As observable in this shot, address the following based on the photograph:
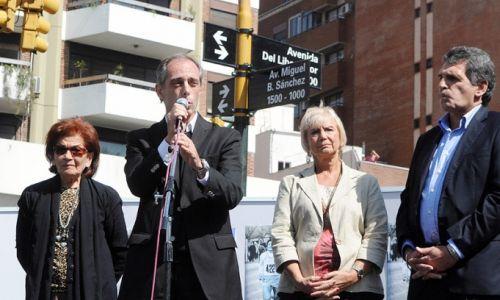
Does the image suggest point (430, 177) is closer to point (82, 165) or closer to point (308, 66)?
point (82, 165)

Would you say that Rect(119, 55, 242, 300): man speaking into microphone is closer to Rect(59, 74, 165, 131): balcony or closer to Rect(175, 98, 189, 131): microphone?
Rect(175, 98, 189, 131): microphone

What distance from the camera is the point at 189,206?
6.16m

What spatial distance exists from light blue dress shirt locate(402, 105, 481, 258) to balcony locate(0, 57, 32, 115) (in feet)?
74.8

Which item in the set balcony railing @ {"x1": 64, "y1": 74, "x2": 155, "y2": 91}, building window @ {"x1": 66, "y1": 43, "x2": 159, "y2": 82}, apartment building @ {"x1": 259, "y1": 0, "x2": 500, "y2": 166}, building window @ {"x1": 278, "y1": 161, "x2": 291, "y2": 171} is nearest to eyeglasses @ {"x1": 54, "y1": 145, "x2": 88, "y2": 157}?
balcony railing @ {"x1": 64, "y1": 74, "x2": 155, "y2": 91}

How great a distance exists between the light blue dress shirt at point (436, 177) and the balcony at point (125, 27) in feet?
80.0

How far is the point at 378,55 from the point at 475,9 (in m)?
6.42

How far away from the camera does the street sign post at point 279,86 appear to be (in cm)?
1313

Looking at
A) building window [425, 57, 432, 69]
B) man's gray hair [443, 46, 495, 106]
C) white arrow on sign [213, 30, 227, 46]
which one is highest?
building window [425, 57, 432, 69]

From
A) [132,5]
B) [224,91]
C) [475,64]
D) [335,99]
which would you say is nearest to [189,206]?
[475,64]

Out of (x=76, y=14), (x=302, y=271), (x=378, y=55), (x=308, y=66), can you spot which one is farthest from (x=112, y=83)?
(x=302, y=271)

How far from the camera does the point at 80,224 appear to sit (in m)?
7.25

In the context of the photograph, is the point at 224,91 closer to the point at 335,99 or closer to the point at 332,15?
the point at 335,99

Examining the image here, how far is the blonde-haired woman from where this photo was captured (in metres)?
6.67

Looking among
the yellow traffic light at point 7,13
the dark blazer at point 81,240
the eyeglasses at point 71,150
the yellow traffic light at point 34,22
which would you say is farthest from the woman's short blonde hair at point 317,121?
the yellow traffic light at point 34,22
